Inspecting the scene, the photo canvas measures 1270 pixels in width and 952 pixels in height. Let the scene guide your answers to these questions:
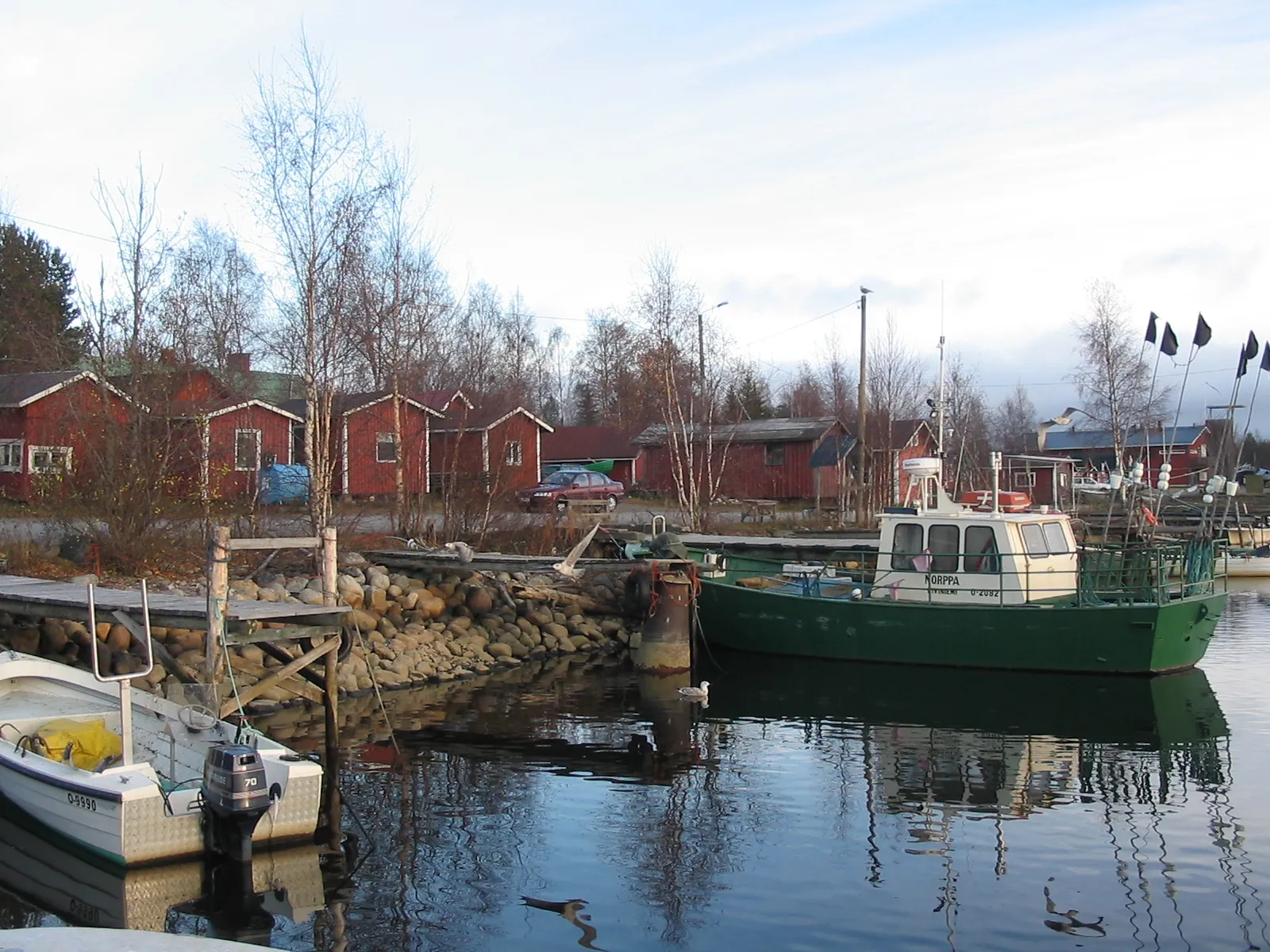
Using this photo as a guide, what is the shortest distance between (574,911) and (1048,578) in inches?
444

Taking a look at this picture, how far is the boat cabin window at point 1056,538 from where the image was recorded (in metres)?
17.6

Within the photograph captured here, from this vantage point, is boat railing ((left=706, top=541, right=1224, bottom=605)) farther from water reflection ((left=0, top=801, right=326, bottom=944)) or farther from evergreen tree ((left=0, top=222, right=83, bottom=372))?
evergreen tree ((left=0, top=222, right=83, bottom=372))

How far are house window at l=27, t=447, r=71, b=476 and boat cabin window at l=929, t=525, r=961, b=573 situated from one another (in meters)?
13.0

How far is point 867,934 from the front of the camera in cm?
779

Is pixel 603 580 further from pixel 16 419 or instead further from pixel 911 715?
pixel 16 419

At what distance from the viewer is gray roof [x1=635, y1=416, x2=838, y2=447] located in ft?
135

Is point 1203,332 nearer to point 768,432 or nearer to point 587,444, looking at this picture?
point 768,432

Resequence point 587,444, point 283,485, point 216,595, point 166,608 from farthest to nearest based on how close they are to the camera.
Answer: point 587,444
point 283,485
point 166,608
point 216,595

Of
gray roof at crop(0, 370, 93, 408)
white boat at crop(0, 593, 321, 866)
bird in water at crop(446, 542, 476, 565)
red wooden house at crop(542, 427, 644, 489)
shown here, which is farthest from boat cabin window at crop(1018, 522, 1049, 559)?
red wooden house at crop(542, 427, 644, 489)

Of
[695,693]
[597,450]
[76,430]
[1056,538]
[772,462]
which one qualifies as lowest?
[695,693]

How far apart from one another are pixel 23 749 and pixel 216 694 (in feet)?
5.42

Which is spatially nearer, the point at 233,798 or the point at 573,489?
the point at 233,798

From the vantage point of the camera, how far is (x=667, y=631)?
17922 mm

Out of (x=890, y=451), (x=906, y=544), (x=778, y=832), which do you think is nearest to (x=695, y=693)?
(x=906, y=544)
